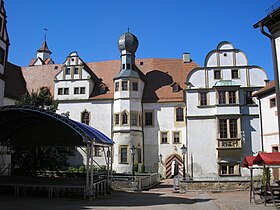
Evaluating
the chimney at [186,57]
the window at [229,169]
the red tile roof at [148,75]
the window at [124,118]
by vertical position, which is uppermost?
the chimney at [186,57]

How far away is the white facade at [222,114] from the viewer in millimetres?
29375

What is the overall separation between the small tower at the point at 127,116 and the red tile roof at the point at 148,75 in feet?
5.32

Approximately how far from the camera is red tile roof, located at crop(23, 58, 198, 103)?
3691 cm

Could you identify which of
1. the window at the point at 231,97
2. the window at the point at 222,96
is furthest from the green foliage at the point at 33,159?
the window at the point at 231,97

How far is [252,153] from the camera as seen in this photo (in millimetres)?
29453

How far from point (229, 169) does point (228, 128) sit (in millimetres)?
3610

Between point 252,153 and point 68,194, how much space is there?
17.4 meters

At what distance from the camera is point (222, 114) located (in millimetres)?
29578

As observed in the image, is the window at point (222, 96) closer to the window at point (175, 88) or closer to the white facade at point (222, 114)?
the white facade at point (222, 114)

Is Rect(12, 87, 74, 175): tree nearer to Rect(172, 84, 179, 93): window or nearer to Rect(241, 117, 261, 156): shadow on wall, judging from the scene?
Rect(172, 84, 179, 93): window

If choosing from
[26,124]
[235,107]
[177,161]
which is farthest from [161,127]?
[26,124]

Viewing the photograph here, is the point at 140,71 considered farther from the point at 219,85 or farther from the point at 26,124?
the point at 26,124

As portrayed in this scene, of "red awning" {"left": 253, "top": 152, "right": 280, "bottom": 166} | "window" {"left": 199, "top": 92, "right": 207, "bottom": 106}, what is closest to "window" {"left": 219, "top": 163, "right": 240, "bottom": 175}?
"window" {"left": 199, "top": 92, "right": 207, "bottom": 106}

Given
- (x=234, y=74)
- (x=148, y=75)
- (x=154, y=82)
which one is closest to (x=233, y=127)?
(x=234, y=74)
